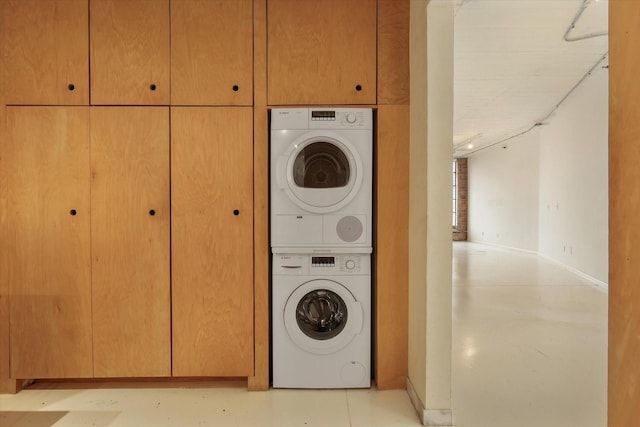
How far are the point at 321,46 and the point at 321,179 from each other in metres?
0.81

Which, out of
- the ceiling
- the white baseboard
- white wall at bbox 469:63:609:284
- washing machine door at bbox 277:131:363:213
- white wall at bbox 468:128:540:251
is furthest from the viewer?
white wall at bbox 468:128:540:251

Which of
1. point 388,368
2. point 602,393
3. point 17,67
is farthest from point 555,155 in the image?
point 17,67

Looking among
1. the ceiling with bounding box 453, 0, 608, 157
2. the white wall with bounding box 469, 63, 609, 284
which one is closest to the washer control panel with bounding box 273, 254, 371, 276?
the ceiling with bounding box 453, 0, 608, 157

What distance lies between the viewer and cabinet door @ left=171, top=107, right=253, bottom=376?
99.5 inches

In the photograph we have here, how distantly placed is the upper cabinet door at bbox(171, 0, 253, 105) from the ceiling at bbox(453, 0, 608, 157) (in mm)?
2455

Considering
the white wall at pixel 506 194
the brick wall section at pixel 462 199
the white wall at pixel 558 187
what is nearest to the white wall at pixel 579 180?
the white wall at pixel 558 187

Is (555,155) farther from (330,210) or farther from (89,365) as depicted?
(89,365)

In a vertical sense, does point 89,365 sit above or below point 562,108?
below

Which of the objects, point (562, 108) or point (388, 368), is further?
point (562, 108)

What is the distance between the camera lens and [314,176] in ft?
8.27

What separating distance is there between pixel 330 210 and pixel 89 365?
5.75 ft

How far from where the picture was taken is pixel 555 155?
782 centimetres

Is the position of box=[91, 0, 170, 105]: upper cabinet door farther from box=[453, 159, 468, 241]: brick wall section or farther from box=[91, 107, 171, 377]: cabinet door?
box=[453, 159, 468, 241]: brick wall section

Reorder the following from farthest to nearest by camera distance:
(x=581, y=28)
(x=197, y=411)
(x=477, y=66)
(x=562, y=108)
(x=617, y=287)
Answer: (x=562, y=108)
(x=477, y=66)
(x=581, y=28)
(x=197, y=411)
(x=617, y=287)
